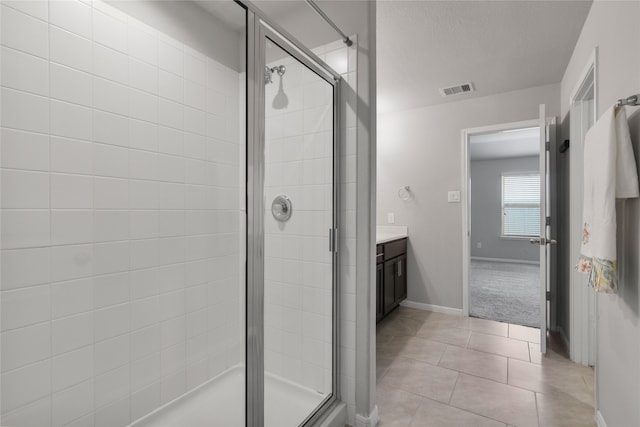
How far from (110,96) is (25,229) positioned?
0.65m

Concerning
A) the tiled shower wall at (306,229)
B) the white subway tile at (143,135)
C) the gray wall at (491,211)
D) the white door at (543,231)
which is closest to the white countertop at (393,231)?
the white door at (543,231)

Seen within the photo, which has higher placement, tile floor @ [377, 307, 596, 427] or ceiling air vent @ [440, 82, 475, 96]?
ceiling air vent @ [440, 82, 475, 96]

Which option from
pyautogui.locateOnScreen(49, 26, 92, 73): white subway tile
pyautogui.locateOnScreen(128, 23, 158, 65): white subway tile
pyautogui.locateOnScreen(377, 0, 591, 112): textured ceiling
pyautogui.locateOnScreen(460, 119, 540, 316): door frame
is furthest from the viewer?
pyautogui.locateOnScreen(460, 119, 540, 316): door frame

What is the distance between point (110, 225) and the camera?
4.77 feet

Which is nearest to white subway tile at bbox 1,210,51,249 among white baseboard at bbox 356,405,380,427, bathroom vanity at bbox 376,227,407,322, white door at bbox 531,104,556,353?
white baseboard at bbox 356,405,380,427

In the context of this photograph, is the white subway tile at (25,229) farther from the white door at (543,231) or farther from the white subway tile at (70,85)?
the white door at (543,231)

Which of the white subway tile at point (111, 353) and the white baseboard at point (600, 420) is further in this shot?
the white baseboard at point (600, 420)

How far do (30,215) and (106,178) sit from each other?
0.30m

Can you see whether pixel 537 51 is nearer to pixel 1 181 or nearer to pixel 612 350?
pixel 612 350

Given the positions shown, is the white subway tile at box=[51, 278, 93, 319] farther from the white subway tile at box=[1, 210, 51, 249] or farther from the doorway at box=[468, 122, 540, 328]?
the doorway at box=[468, 122, 540, 328]

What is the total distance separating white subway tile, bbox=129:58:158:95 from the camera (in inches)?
59.9

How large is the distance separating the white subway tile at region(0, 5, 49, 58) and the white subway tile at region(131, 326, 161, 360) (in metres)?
1.17

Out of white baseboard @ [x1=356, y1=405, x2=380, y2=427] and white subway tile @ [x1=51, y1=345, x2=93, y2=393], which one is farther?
white baseboard @ [x1=356, y1=405, x2=380, y2=427]

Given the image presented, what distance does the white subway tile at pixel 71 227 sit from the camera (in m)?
1.30
